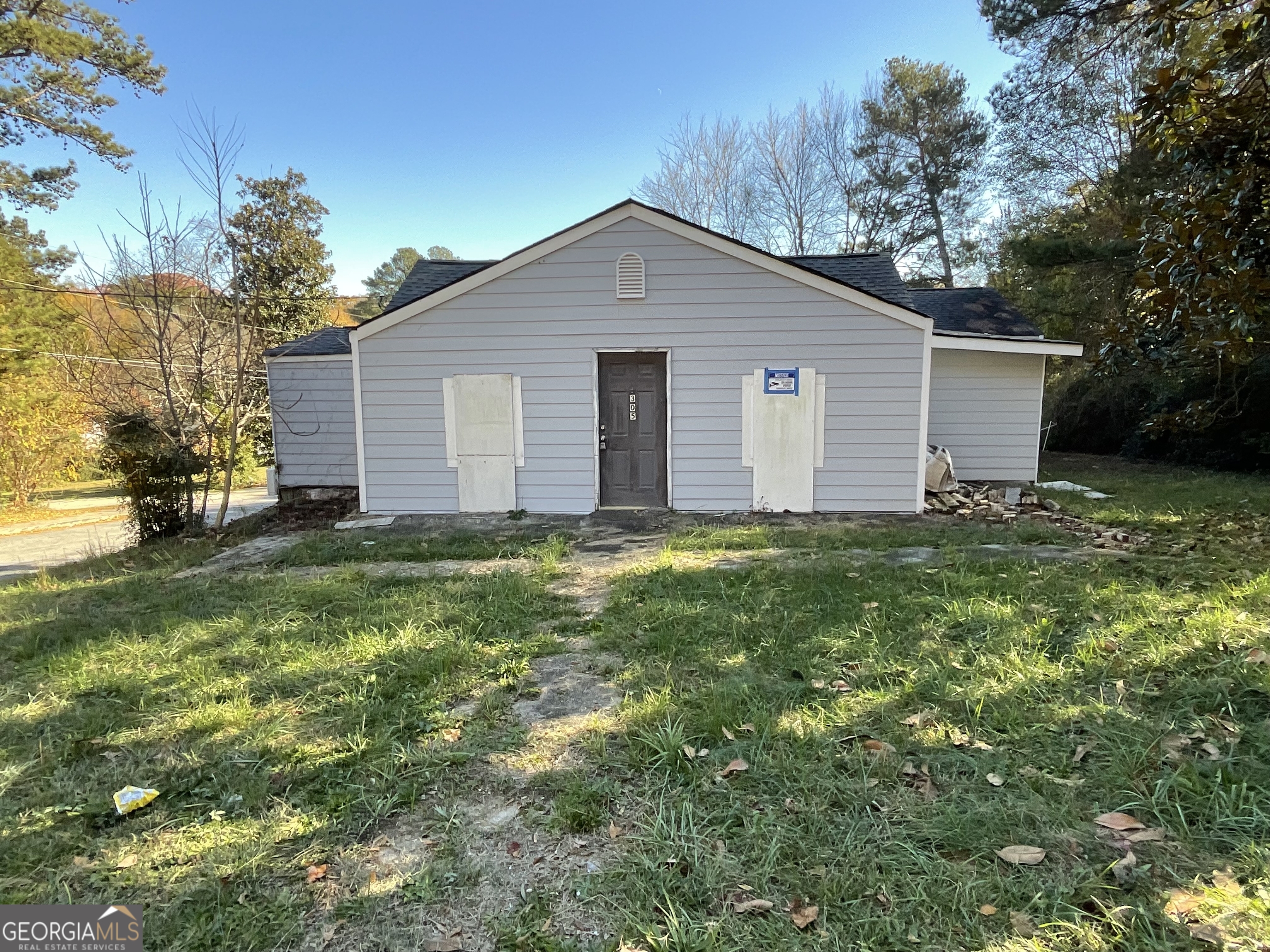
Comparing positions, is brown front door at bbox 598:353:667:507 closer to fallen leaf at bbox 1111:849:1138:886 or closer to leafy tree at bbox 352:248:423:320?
fallen leaf at bbox 1111:849:1138:886

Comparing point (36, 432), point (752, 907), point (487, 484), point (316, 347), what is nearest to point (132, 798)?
point (752, 907)

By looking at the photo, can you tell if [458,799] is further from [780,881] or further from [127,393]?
[127,393]

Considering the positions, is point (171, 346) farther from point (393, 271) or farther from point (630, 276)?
point (393, 271)

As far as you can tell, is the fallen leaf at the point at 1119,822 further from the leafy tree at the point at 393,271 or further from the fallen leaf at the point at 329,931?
the leafy tree at the point at 393,271

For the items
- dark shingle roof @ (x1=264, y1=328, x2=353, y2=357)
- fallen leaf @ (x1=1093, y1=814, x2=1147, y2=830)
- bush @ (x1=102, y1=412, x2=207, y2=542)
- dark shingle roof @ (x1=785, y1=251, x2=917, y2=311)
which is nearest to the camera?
fallen leaf @ (x1=1093, y1=814, x2=1147, y2=830)

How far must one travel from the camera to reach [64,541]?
10.7 meters

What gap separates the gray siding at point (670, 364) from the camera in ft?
25.5

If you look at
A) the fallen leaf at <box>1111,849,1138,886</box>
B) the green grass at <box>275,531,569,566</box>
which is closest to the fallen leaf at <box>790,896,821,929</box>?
the fallen leaf at <box>1111,849,1138,886</box>

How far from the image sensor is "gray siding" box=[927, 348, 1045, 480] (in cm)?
1050

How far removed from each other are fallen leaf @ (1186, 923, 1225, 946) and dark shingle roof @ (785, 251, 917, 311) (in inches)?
325

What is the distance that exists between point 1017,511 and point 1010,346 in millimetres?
3044

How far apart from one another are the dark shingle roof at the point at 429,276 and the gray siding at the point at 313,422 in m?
2.15

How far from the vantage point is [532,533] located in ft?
23.7

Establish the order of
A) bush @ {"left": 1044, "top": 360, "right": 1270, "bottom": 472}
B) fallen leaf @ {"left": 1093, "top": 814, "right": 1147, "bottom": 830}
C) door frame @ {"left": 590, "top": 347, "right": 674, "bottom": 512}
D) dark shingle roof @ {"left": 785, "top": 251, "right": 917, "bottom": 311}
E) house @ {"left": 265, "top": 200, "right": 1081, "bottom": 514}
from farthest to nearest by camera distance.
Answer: bush @ {"left": 1044, "top": 360, "right": 1270, "bottom": 472}, dark shingle roof @ {"left": 785, "top": 251, "right": 917, "bottom": 311}, door frame @ {"left": 590, "top": 347, "right": 674, "bottom": 512}, house @ {"left": 265, "top": 200, "right": 1081, "bottom": 514}, fallen leaf @ {"left": 1093, "top": 814, "right": 1147, "bottom": 830}
